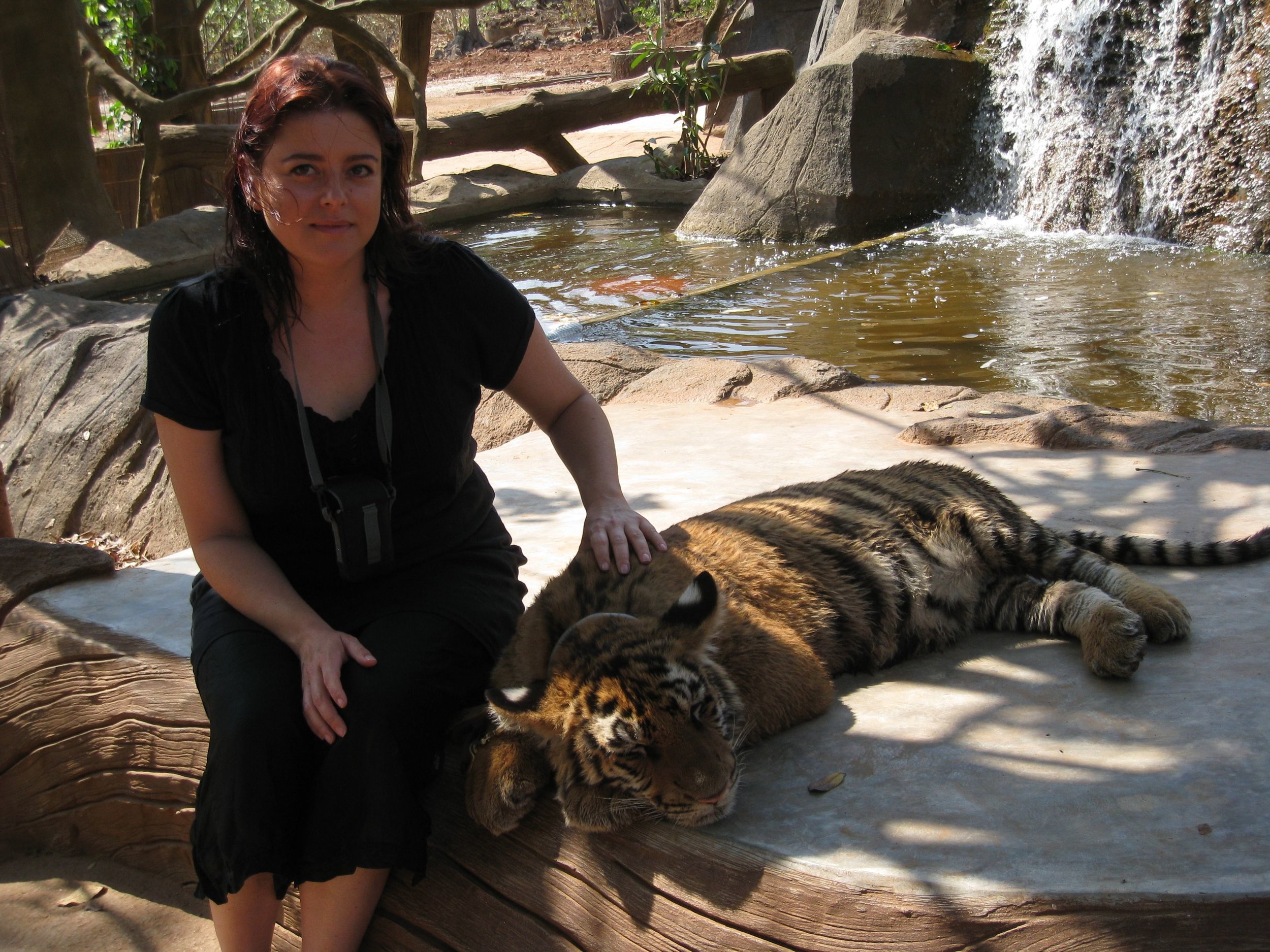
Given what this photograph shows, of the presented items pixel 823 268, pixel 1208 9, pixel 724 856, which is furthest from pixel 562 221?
pixel 724 856

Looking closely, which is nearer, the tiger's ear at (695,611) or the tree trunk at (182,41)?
the tiger's ear at (695,611)

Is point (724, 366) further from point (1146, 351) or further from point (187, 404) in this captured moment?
point (187, 404)

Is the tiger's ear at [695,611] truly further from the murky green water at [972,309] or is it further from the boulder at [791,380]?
the murky green water at [972,309]

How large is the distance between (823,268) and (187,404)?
9.49 metres

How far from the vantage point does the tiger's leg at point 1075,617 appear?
2781 millimetres

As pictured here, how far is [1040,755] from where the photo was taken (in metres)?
2.45

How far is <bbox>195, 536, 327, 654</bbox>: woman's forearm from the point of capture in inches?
101

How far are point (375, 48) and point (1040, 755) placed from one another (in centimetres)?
1342

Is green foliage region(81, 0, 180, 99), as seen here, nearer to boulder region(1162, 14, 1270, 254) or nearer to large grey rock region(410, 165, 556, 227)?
large grey rock region(410, 165, 556, 227)

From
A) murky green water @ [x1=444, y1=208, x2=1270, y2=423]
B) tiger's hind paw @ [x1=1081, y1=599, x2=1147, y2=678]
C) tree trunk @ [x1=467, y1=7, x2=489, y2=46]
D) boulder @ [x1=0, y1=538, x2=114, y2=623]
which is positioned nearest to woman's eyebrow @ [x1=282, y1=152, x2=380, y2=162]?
boulder @ [x1=0, y1=538, x2=114, y2=623]

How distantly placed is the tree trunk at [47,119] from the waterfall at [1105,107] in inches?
429

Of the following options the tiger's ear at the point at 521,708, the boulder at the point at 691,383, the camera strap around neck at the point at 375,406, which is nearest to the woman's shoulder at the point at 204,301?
the camera strap around neck at the point at 375,406

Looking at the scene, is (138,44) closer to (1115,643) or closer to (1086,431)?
(1086,431)

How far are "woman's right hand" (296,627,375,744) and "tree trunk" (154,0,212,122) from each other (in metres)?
15.0
